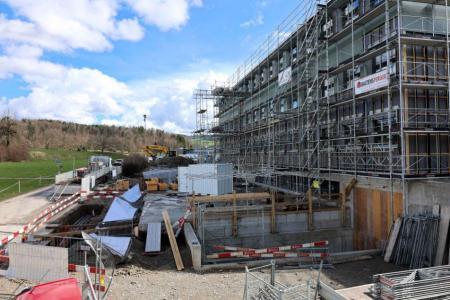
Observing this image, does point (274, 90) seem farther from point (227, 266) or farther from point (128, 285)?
point (128, 285)

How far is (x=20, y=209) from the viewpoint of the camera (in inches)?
772

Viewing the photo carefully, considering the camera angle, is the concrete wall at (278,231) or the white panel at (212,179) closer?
the concrete wall at (278,231)

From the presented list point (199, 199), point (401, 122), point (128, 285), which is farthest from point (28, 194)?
point (401, 122)

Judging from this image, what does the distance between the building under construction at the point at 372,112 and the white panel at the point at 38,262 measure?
34.9 ft

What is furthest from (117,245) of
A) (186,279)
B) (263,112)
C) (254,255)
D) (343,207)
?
(263,112)

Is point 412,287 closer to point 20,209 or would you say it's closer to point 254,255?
point 254,255

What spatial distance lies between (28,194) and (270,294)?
23.8m

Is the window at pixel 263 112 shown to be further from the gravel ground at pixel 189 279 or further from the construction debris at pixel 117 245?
the construction debris at pixel 117 245

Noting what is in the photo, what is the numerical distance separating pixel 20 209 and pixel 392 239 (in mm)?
18888

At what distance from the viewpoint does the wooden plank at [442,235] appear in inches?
435

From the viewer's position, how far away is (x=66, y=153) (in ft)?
294

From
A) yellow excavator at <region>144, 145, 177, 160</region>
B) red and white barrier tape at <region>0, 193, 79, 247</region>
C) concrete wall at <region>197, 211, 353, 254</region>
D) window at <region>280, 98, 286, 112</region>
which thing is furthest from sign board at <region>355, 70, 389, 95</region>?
yellow excavator at <region>144, 145, 177, 160</region>

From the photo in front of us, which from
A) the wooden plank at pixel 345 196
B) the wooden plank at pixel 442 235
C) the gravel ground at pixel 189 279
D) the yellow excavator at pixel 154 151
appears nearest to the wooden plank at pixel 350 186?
the wooden plank at pixel 345 196

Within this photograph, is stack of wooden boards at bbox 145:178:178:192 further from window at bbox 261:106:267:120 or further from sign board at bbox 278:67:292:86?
sign board at bbox 278:67:292:86
